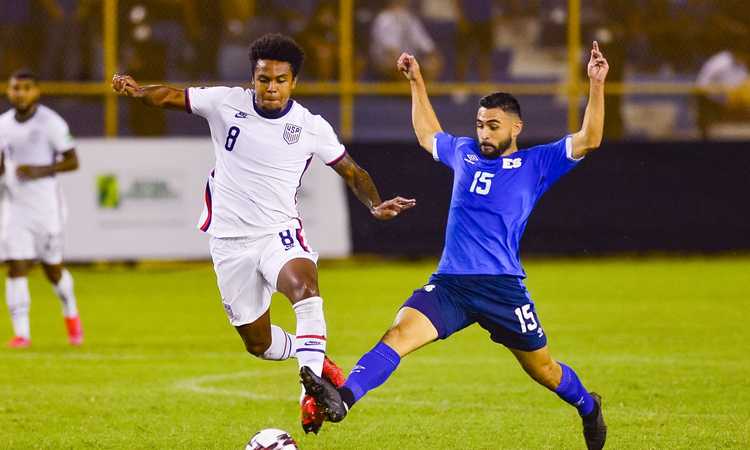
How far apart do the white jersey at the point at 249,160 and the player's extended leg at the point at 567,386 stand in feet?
5.51

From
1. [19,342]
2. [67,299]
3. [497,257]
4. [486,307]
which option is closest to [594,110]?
[497,257]

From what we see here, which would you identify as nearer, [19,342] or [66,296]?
[19,342]

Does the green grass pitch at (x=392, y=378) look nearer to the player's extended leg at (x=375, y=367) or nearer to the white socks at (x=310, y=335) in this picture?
the white socks at (x=310, y=335)

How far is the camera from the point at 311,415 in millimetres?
7480

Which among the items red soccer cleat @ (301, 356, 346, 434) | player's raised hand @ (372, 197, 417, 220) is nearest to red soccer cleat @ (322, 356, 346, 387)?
player's raised hand @ (372, 197, 417, 220)

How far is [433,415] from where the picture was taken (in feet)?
32.0

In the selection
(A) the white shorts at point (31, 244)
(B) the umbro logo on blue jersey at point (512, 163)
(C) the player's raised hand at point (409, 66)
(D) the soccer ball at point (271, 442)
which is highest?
(C) the player's raised hand at point (409, 66)

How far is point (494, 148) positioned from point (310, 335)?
1.42m

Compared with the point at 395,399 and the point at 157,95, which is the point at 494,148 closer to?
the point at 157,95

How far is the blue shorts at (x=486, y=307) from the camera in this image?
26.3ft

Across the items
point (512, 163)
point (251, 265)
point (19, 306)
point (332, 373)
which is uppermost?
point (512, 163)

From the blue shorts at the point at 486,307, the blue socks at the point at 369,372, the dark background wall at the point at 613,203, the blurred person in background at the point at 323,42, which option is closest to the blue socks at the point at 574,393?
the blue shorts at the point at 486,307

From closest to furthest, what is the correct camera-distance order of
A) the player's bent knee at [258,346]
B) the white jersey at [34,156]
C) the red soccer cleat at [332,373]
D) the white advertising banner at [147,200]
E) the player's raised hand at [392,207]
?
the player's raised hand at [392,207], the red soccer cleat at [332,373], the player's bent knee at [258,346], the white jersey at [34,156], the white advertising banner at [147,200]

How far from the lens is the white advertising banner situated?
20.8 meters
